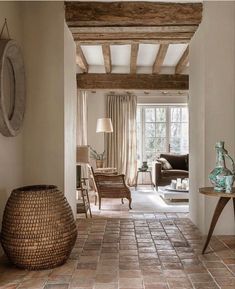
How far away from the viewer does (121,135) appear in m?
9.79

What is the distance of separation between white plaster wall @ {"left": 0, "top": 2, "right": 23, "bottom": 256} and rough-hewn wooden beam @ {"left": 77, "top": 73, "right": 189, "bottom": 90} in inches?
160

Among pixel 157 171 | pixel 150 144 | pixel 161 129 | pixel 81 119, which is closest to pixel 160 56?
pixel 81 119

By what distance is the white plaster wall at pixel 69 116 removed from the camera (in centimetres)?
407

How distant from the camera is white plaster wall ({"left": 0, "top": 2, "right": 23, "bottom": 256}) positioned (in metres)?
3.26

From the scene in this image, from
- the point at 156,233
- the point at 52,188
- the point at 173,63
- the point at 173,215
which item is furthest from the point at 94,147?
the point at 52,188

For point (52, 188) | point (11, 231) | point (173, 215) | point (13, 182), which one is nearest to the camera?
point (11, 231)

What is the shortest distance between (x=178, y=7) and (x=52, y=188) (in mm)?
2555

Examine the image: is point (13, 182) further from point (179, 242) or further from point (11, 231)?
point (179, 242)

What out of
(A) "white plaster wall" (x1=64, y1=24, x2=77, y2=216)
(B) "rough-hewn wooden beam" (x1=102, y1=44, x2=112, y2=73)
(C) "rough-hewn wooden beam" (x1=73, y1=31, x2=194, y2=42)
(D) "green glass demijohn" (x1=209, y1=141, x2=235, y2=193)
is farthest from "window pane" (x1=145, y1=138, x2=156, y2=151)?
(D) "green glass demijohn" (x1=209, y1=141, x2=235, y2=193)

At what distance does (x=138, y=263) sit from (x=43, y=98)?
2.04 m

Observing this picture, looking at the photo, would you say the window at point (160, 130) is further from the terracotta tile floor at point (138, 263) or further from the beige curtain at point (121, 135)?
the terracotta tile floor at point (138, 263)

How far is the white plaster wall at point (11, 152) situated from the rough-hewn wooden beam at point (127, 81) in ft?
13.4

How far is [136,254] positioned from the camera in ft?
10.9

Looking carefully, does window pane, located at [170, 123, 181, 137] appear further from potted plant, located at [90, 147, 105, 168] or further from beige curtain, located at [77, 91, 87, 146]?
beige curtain, located at [77, 91, 87, 146]
